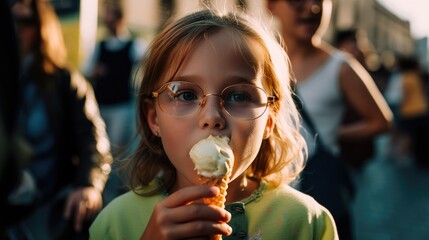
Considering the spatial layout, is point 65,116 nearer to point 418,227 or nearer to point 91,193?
point 91,193

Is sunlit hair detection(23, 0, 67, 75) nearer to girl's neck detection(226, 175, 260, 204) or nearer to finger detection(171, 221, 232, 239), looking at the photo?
girl's neck detection(226, 175, 260, 204)

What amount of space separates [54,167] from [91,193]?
0.28 m

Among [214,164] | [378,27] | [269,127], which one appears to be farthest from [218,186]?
[378,27]

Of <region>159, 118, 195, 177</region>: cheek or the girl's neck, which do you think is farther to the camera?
the girl's neck

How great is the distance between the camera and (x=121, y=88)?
7449 millimetres

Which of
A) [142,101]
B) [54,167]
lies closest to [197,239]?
[142,101]

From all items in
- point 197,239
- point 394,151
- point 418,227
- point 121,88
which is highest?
point 197,239

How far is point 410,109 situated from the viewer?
12367mm

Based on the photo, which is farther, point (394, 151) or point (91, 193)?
point (394, 151)

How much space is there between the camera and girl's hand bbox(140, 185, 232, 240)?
5.04 ft

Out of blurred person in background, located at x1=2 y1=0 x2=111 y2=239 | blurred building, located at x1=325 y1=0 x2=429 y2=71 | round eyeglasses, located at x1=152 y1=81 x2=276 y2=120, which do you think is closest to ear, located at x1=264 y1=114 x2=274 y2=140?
round eyeglasses, located at x1=152 y1=81 x2=276 y2=120

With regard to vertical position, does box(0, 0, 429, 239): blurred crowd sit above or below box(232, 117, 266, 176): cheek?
below

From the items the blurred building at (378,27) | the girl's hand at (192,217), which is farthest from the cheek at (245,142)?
the blurred building at (378,27)

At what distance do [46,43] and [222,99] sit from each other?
2.02 meters
